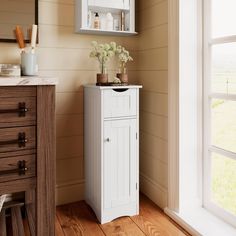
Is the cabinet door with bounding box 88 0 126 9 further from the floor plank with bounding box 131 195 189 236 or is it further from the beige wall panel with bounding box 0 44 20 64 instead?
the floor plank with bounding box 131 195 189 236

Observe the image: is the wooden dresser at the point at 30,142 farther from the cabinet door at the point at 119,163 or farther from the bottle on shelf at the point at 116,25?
the bottle on shelf at the point at 116,25

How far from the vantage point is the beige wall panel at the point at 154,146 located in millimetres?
2102

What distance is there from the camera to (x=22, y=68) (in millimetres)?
1846

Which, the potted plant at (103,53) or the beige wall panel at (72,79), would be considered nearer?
the potted plant at (103,53)

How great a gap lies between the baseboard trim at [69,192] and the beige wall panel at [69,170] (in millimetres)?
33

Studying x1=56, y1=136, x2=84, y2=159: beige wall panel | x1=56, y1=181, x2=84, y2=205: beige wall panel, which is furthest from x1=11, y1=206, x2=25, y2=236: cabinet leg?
x1=56, y1=136, x2=84, y2=159: beige wall panel

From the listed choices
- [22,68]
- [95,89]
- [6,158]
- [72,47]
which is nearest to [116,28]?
A: [72,47]

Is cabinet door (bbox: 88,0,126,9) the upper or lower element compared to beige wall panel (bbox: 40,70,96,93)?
upper

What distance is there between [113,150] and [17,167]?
2.31ft

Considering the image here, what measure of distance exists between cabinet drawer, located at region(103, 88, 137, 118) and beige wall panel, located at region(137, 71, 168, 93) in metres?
0.22

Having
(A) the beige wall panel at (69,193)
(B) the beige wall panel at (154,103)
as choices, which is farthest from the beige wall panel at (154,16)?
(A) the beige wall panel at (69,193)

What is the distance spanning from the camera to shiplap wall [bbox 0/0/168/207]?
2.08 m

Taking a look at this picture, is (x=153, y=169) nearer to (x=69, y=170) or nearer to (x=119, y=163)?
(x=119, y=163)

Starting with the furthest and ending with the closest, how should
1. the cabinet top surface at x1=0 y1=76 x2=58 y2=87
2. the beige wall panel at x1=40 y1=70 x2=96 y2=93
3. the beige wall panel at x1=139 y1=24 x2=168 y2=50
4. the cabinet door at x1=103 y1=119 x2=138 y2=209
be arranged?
1. the beige wall panel at x1=40 y1=70 x2=96 y2=93
2. the beige wall panel at x1=139 y1=24 x2=168 y2=50
3. the cabinet door at x1=103 y1=119 x2=138 y2=209
4. the cabinet top surface at x1=0 y1=76 x2=58 y2=87
